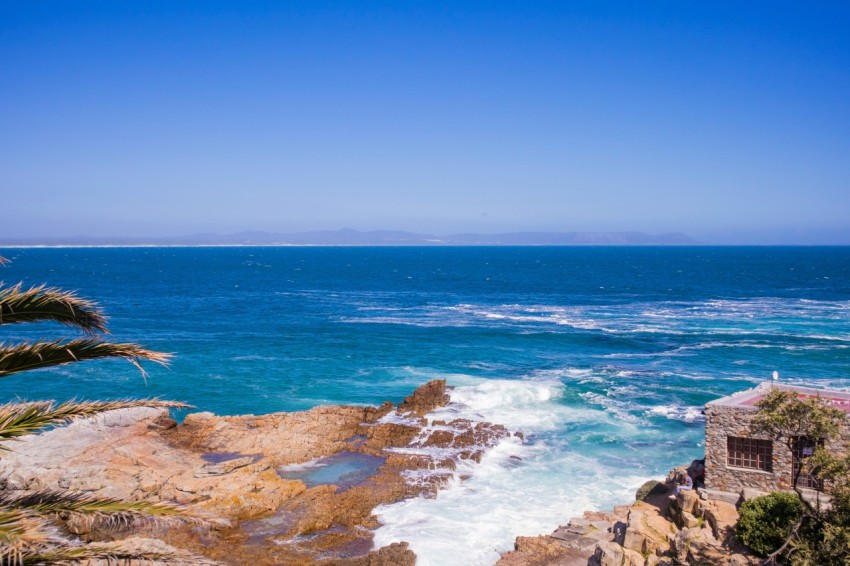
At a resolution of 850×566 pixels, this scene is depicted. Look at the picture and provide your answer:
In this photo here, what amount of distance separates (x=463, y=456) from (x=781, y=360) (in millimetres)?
31715

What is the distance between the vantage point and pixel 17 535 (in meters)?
5.77

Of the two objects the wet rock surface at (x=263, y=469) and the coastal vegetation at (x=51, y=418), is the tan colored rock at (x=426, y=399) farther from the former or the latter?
the coastal vegetation at (x=51, y=418)

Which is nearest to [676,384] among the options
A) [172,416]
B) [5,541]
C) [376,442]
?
[376,442]

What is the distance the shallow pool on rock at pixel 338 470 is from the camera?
93.2 feet

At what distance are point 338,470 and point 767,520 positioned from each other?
18370mm

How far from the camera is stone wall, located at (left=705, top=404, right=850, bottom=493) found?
2039 centimetres

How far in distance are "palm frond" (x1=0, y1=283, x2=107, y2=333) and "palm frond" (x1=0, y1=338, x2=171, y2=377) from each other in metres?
0.26

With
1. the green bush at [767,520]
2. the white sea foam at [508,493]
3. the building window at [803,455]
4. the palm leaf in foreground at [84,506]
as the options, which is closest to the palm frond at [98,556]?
the palm leaf in foreground at [84,506]

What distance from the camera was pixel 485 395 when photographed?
4209cm

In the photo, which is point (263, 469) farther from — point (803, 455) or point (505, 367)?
point (505, 367)

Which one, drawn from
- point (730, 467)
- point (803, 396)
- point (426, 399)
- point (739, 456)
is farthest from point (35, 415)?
point (426, 399)

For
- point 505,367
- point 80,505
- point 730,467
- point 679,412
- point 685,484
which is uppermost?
point 80,505

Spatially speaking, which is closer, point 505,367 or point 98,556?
point 98,556

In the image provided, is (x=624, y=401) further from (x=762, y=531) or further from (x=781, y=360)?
(x=762, y=531)
